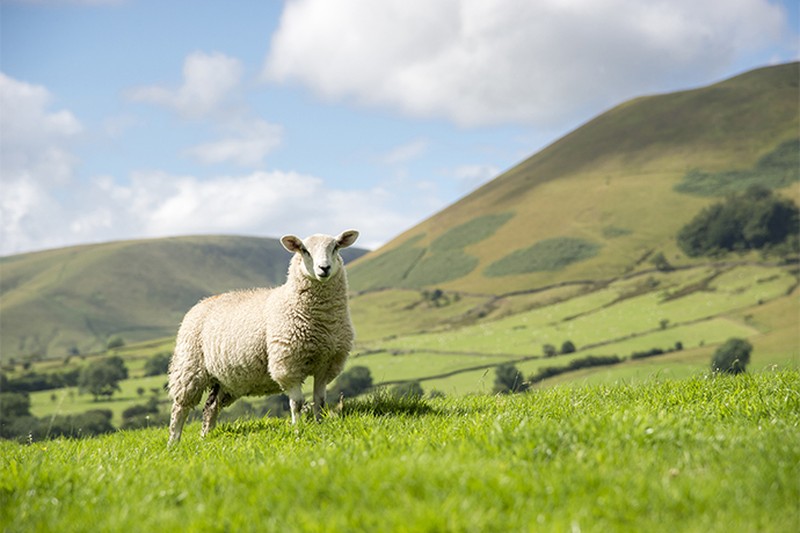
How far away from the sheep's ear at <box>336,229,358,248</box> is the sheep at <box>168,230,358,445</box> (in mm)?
18

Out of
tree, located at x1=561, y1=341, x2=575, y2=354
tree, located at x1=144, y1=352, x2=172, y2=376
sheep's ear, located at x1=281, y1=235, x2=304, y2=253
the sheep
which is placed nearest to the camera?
the sheep

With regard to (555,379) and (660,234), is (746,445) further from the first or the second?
(660,234)

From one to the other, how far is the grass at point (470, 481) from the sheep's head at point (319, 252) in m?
3.21

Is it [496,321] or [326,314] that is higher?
[326,314]

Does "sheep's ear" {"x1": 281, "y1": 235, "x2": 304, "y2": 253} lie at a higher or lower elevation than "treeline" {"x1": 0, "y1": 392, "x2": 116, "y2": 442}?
higher

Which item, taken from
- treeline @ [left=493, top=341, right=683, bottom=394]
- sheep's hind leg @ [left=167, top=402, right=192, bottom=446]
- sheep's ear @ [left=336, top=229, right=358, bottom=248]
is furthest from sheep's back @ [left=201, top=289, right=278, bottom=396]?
treeline @ [left=493, top=341, right=683, bottom=394]

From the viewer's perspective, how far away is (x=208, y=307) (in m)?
13.1

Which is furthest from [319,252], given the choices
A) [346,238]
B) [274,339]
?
[274,339]

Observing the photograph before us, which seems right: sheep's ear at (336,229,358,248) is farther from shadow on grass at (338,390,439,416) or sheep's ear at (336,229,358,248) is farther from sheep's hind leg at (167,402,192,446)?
sheep's hind leg at (167,402,192,446)

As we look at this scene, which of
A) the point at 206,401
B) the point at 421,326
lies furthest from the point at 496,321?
the point at 206,401

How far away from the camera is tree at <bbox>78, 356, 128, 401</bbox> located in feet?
338

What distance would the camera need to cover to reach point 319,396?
10883mm

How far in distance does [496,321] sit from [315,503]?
498ft

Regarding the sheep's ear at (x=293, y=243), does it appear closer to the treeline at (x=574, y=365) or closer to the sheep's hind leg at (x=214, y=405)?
the sheep's hind leg at (x=214, y=405)
